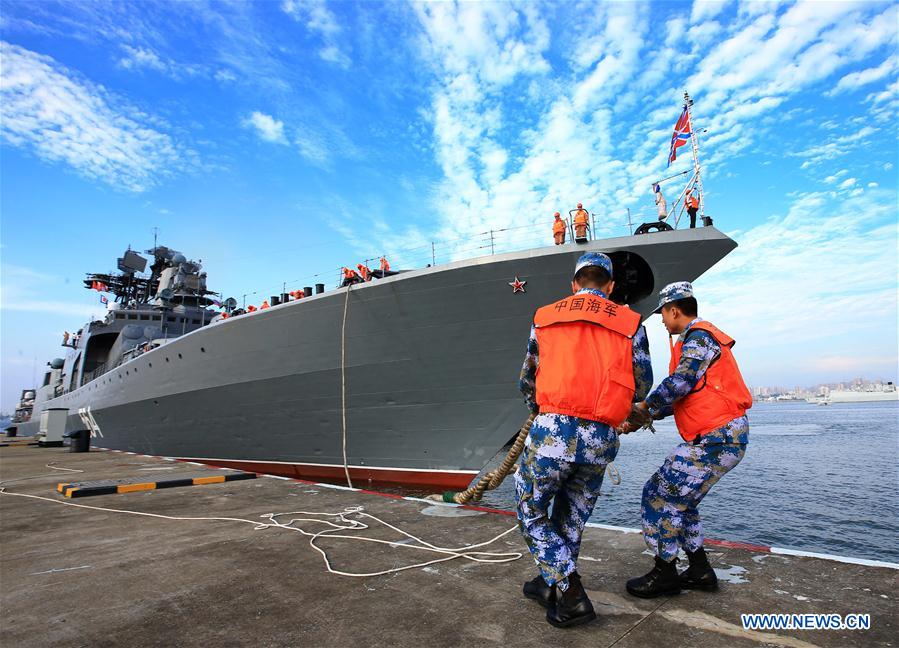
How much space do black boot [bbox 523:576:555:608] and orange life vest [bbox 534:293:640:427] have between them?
866 millimetres

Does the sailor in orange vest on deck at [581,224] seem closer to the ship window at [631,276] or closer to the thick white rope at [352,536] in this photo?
the ship window at [631,276]

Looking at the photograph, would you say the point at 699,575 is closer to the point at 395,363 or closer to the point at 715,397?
the point at 715,397

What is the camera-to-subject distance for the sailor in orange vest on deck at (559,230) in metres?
7.80

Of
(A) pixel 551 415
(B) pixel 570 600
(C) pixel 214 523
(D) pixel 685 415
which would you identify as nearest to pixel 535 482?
(A) pixel 551 415

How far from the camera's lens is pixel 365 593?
259cm

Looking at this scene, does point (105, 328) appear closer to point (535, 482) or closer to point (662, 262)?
point (662, 262)

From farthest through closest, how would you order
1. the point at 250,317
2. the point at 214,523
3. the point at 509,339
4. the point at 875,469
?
1. the point at 875,469
2. the point at 250,317
3. the point at 509,339
4. the point at 214,523

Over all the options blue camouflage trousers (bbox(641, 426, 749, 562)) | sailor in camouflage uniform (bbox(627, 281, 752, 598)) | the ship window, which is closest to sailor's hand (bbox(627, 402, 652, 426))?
sailor in camouflage uniform (bbox(627, 281, 752, 598))

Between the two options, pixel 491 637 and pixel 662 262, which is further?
pixel 662 262

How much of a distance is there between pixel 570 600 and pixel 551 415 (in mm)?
823

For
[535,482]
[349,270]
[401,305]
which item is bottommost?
[535,482]

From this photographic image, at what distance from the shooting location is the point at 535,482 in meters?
2.30

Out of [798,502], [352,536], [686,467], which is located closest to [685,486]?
[686,467]

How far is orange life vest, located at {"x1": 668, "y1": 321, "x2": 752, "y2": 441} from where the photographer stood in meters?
2.56
